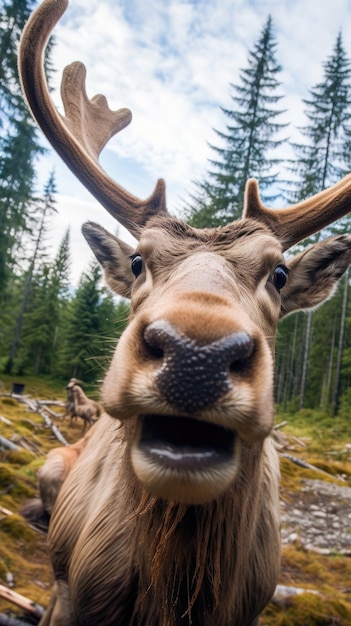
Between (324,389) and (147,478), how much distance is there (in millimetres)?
47573

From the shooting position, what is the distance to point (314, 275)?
327cm

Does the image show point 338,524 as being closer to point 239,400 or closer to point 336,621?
point 336,621

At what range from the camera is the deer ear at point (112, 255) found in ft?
11.9

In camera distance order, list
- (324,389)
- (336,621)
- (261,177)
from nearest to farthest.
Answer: (336,621) < (261,177) < (324,389)

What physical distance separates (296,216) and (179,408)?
2288 mm

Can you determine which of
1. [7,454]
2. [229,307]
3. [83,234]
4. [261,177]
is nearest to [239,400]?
[229,307]

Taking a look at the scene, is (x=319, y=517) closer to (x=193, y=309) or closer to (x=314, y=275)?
(x=314, y=275)

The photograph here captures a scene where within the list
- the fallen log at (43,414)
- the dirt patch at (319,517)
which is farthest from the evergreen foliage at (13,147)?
the dirt patch at (319,517)

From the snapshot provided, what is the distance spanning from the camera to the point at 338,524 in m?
8.07

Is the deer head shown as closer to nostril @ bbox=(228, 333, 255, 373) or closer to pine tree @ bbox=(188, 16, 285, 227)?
nostril @ bbox=(228, 333, 255, 373)

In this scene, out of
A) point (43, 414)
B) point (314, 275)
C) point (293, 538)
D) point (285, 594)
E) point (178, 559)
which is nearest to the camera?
point (178, 559)

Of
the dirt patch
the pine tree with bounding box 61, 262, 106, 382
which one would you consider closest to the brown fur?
the dirt patch

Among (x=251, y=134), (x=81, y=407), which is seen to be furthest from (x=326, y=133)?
(x=81, y=407)

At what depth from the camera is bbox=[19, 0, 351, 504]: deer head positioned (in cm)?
133
